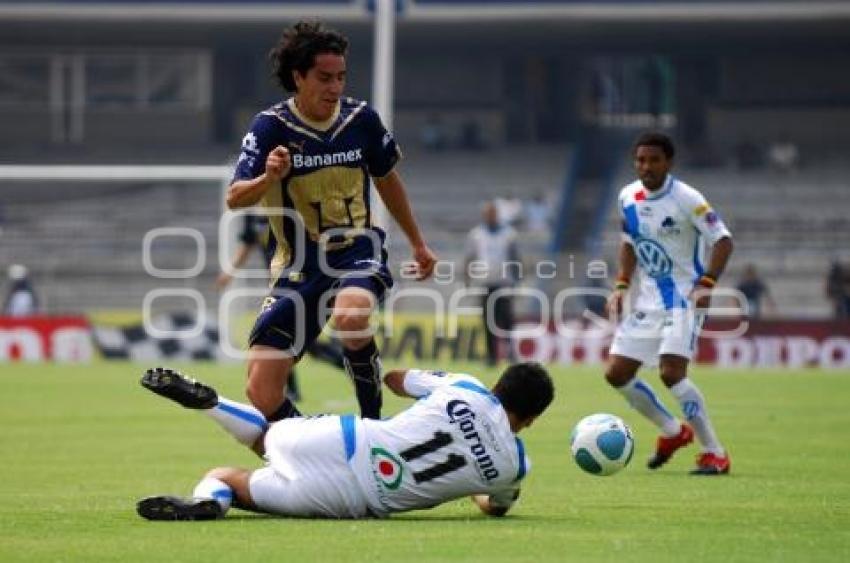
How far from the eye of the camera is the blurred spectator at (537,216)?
42.3m

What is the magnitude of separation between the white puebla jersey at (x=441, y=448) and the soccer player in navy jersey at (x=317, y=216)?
126cm

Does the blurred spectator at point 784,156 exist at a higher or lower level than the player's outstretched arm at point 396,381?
higher

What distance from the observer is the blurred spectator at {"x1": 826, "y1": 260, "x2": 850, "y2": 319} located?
1448 inches

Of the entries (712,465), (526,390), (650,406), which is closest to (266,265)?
(650,406)

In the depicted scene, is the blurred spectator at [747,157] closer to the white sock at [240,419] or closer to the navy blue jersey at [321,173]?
the navy blue jersey at [321,173]

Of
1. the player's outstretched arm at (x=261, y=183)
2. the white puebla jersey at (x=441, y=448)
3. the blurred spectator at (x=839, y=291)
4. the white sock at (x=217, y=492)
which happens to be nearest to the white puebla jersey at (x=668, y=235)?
the player's outstretched arm at (x=261, y=183)

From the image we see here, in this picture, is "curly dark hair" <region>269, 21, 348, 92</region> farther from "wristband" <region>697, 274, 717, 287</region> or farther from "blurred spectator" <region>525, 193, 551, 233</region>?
"blurred spectator" <region>525, 193, 551, 233</region>

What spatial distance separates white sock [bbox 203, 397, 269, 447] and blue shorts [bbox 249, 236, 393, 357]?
960 mm

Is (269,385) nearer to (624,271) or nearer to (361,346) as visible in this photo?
(361,346)

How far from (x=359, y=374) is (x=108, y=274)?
24004mm

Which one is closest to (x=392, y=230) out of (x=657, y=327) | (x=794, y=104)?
(x=794, y=104)

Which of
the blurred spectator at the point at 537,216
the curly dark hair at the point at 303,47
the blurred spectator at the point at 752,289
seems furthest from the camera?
the blurred spectator at the point at 537,216

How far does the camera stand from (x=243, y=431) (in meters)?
10.4

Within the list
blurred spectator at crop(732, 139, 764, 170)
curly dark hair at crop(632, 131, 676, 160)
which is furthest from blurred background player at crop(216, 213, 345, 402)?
blurred spectator at crop(732, 139, 764, 170)
